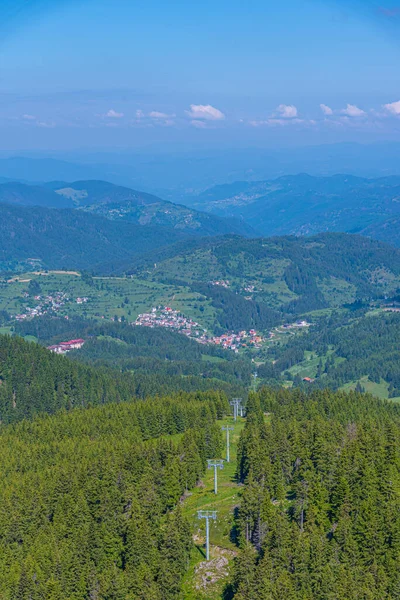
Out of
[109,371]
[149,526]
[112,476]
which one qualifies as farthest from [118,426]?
[109,371]

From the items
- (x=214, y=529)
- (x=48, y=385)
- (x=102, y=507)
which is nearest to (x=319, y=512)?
(x=214, y=529)

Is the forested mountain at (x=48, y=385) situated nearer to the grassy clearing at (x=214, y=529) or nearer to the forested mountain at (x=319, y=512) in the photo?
the grassy clearing at (x=214, y=529)

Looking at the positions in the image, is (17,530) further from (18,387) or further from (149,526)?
(18,387)

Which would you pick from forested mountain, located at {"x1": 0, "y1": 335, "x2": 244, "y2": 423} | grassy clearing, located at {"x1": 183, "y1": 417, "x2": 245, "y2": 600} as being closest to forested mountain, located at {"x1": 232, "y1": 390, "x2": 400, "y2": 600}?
grassy clearing, located at {"x1": 183, "y1": 417, "x2": 245, "y2": 600}

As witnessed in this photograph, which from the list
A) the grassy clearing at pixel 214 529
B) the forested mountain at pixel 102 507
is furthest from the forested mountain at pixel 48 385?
the grassy clearing at pixel 214 529

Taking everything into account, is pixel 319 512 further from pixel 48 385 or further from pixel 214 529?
pixel 48 385

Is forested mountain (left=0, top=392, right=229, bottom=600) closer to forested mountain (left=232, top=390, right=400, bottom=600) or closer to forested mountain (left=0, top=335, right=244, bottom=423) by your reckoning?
forested mountain (left=232, top=390, right=400, bottom=600)

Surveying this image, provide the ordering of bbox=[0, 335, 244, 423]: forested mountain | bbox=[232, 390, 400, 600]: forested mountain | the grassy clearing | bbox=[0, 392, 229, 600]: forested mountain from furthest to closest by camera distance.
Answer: bbox=[0, 335, 244, 423]: forested mountain → the grassy clearing → bbox=[0, 392, 229, 600]: forested mountain → bbox=[232, 390, 400, 600]: forested mountain
